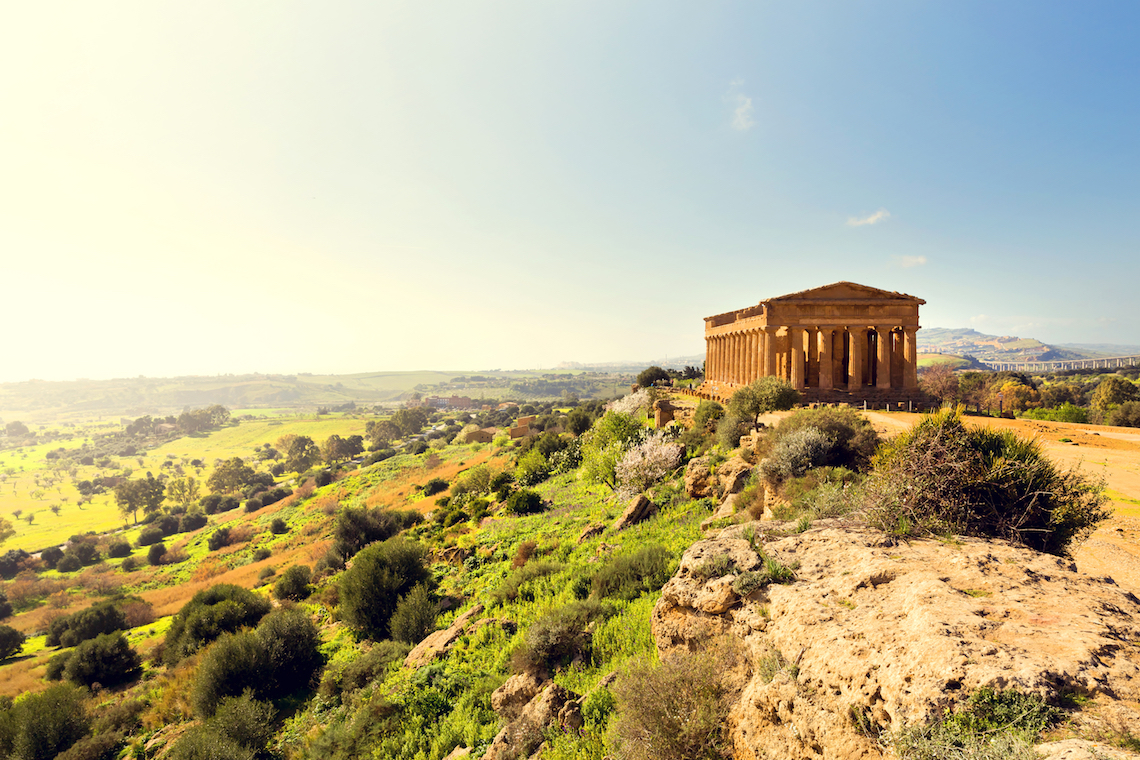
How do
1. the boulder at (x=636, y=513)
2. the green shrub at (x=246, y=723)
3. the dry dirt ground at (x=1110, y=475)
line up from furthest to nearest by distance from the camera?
the boulder at (x=636, y=513), the green shrub at (x=246, y=723), the dry dirt ground at (x=1110, y=475)

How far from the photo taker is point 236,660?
1199 centimetres

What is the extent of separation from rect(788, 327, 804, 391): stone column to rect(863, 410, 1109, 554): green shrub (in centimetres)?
2451

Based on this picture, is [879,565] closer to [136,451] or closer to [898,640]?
[898,640]

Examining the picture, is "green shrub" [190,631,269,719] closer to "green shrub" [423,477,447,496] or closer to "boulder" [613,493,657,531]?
"boulder" [613,493,657,531]

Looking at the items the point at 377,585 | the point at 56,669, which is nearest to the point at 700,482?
the point at 377,585

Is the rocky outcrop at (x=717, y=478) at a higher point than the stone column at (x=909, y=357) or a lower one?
lower

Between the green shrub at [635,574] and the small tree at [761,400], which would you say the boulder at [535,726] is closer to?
the green shrub at [635,574]

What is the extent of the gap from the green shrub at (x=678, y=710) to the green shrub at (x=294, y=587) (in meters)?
20.1

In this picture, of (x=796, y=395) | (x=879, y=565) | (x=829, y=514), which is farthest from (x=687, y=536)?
(x=796, y=395)

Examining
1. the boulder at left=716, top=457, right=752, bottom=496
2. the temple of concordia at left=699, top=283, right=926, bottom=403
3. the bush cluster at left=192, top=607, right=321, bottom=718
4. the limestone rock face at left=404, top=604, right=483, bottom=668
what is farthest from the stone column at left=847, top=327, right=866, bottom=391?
the bush cluster at left=192, top=607, right=321, bottom=718

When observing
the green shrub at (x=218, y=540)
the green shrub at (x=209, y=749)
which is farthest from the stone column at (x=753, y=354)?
the green shrub at (x=218, y=540)

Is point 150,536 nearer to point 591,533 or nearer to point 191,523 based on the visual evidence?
point 191,523

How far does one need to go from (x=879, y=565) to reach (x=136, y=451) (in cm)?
18329

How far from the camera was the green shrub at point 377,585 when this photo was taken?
14.4m
